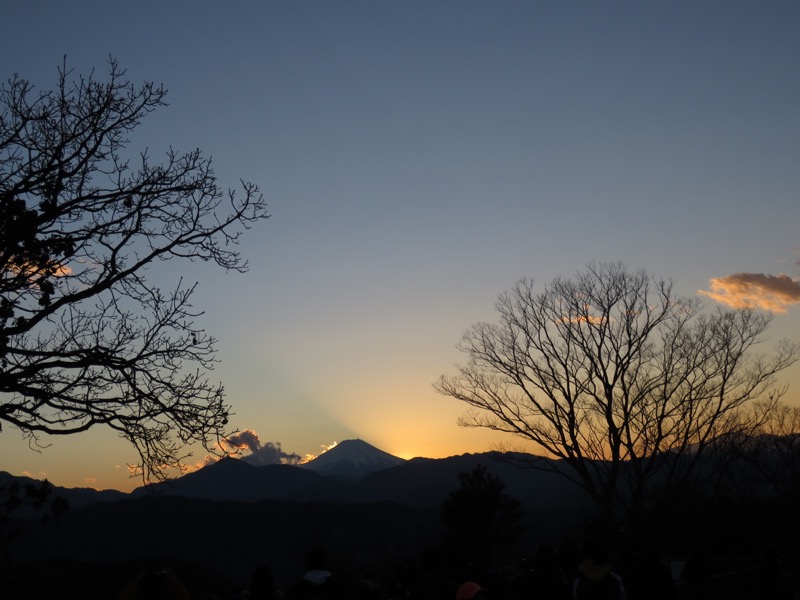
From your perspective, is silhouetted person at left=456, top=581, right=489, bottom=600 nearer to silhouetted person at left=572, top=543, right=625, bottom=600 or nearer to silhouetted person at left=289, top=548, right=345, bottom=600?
silhouetted person at left=289, top=548, right=345, bottom=600

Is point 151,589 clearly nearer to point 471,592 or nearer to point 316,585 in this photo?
point 316,585

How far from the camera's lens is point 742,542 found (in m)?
32.4

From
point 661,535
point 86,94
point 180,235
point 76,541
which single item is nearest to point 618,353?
point 661,535

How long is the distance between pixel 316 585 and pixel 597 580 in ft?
9.91

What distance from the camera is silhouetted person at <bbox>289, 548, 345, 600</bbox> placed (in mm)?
5574

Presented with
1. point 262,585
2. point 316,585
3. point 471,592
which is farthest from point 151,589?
point 471,592

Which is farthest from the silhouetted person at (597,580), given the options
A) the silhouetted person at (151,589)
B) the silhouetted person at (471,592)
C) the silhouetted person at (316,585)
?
the silhouetted person at (151,589)

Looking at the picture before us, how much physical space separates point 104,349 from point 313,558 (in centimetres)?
533

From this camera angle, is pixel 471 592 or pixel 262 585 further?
pixel 262 585

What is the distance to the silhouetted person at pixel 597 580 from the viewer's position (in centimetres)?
704

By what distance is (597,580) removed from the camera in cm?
707

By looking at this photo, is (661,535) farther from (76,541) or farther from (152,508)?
(76,541)

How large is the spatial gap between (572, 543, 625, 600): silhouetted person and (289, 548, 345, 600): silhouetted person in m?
2.63

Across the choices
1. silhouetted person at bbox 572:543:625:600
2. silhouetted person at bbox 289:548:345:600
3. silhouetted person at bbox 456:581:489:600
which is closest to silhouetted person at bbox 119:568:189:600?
silhouetted person at bbox 289:548:345:600
